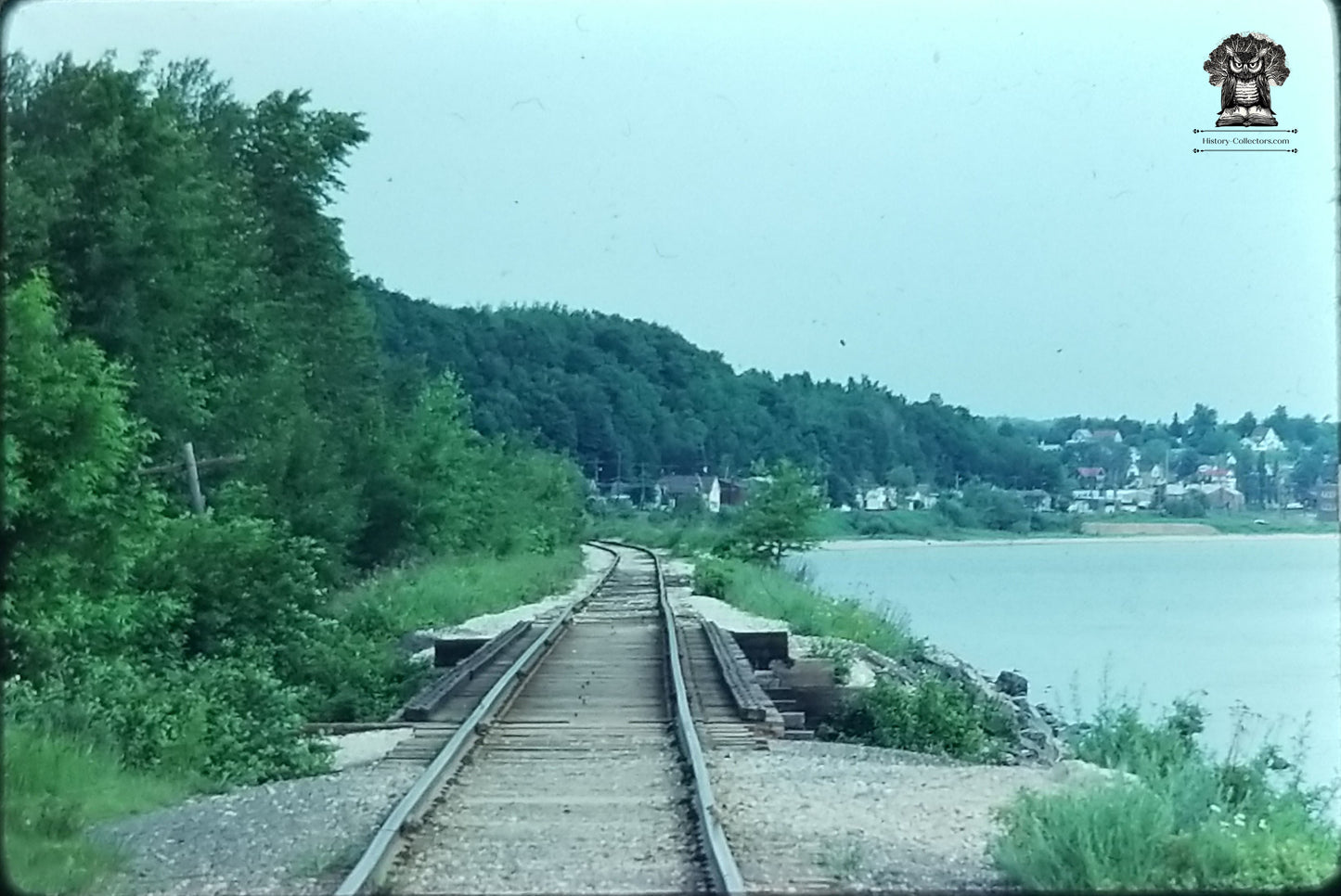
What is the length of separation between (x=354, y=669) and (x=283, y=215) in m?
19.6

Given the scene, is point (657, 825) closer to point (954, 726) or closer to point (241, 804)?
point (241, 804)

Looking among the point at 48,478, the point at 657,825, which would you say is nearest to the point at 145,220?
the point at 48,478

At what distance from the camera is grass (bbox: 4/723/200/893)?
7.15 meters

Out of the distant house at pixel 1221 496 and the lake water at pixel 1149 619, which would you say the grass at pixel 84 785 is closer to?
the lake water at pixel 1149 619

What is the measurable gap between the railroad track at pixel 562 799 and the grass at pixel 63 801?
4.48 feet

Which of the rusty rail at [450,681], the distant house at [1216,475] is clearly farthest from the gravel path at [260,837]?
the distant house at [1216,475]

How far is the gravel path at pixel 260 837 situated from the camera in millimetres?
7230

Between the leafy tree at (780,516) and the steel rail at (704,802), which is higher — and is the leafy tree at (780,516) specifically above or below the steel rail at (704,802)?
above

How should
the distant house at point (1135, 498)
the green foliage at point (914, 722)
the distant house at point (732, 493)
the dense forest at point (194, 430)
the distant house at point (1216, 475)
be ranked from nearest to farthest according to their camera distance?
→ the dense forest at point (194, 430) → the green foliage at point (914, 722) → the distant house at point (1216, 475) → the distant house at point (1135, 498) → the distant house at point (732, 493)

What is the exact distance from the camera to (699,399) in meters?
51.3

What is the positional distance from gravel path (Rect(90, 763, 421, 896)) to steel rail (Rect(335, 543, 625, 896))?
18 centimetres

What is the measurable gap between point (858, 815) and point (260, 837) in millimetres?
3196

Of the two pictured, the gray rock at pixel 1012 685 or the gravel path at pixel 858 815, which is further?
the gray rock at pixel 1012 685

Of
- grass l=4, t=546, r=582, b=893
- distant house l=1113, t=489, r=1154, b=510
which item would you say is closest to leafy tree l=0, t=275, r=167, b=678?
grass l=4, t=546, r=582, b=893
